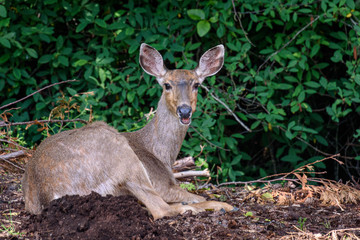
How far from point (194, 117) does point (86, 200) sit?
114 inches

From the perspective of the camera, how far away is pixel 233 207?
4.70 meters

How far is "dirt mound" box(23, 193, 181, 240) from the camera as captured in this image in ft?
11.8

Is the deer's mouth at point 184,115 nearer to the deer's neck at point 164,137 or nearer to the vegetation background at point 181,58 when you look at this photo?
the deer's neck at point 164,137

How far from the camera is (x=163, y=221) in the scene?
424cm

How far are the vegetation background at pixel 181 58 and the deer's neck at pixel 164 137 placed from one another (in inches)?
49.5

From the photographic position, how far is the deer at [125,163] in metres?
4.11

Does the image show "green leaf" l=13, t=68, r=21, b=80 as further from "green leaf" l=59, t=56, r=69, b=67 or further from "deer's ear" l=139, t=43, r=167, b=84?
"deer's ear" l=139, t=43, r=167, b=84

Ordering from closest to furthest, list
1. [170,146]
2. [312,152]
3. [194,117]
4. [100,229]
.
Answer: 1. [100,229]
2. [170,146]
3. [194,117]
4. [312,152]

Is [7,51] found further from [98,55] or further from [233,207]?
[233,207]

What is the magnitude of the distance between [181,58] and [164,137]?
6.64 ft

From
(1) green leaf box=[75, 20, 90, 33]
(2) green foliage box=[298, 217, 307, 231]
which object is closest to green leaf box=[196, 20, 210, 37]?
(1) green leaf box=[75, 20, 90, 33]

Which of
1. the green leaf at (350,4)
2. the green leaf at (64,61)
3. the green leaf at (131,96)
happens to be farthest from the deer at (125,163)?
the green leaf at (350,4)


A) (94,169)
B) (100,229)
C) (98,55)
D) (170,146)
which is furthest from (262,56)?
(100,229)

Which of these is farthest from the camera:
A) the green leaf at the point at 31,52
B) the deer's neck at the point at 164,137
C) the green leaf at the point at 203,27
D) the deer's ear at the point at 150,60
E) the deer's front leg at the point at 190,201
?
the green leaf at the point at 31,52
